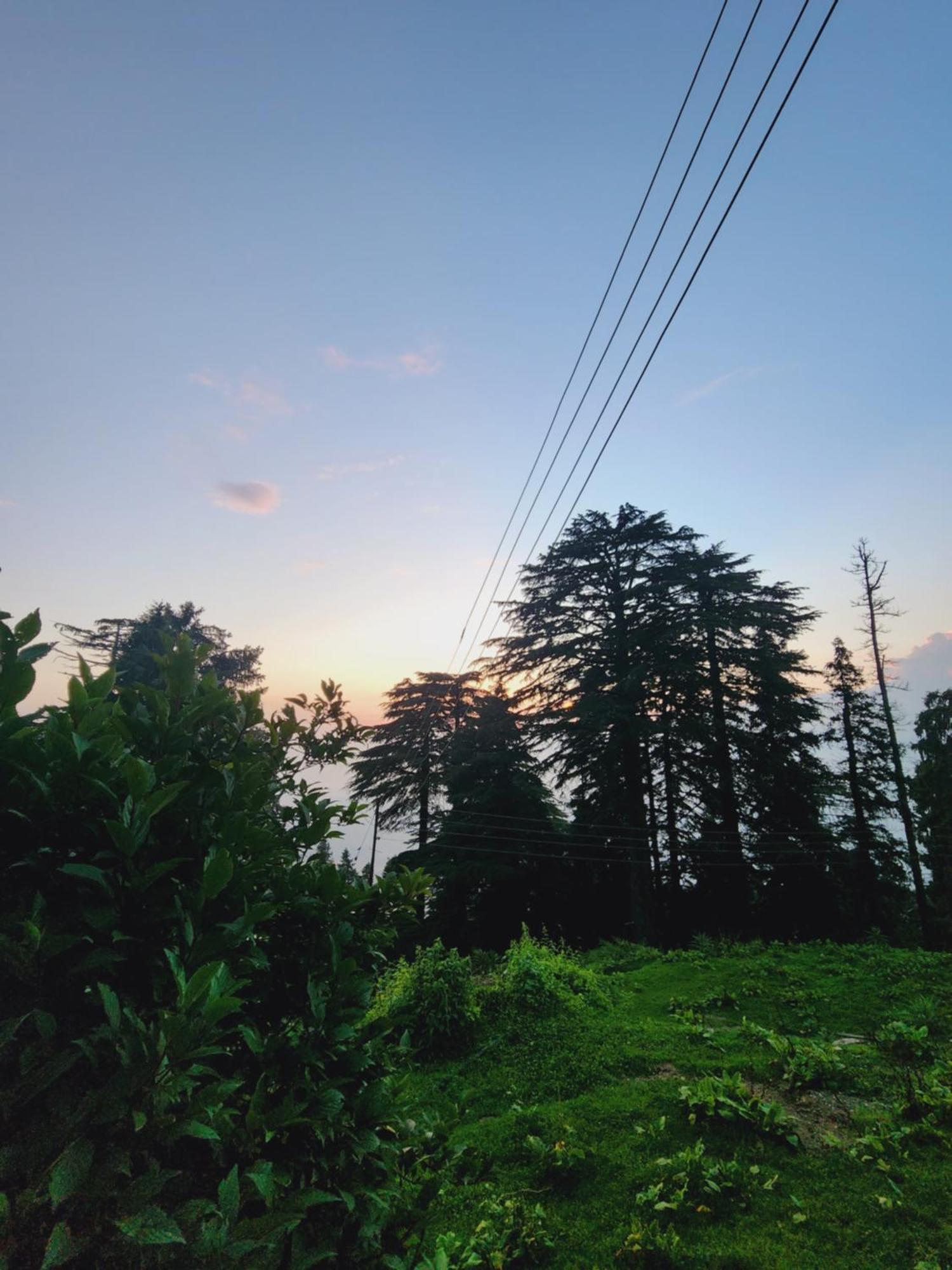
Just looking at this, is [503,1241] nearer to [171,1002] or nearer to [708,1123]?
[708,1123]

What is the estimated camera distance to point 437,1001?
28.0 ft

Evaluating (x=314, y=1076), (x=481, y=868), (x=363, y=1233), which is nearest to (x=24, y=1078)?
(x=314, y=1076)

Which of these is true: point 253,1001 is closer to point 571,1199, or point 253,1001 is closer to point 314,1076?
point 314,1076

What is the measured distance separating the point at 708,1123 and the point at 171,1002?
5442mm

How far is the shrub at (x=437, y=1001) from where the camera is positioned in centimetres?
829

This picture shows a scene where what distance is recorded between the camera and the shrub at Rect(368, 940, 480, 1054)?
829cm

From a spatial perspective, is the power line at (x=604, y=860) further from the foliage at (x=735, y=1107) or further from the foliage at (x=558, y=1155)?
the foliage at (x=558, y=1155)

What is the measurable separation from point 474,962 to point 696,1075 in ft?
26.7

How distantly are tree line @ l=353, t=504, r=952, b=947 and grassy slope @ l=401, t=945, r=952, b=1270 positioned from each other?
11.8 metres

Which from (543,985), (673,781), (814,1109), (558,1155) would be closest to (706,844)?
(673,781)

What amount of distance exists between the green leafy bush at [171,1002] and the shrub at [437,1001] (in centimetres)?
700

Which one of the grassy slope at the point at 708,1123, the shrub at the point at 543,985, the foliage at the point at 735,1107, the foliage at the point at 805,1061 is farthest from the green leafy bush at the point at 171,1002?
the shrub at the point at 543,985

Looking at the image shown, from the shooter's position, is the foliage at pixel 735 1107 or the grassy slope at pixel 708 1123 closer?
the grassy slope at pixel 708 1123

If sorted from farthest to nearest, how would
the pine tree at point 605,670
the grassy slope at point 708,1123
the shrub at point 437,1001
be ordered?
the pine tree at point 605,670 < the shrub at point 437,1001 < the grassy slope at point 708,1123
